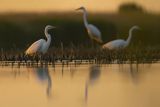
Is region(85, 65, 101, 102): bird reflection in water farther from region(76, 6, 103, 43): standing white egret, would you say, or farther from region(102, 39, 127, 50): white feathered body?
region(76, 6, 103, 43): standing white egret

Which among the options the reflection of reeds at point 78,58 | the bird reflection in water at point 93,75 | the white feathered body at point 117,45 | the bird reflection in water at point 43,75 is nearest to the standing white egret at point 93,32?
the white feathered body at point 117,45

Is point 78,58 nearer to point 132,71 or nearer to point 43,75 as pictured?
point 132,71

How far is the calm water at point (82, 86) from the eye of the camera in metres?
Answer: 11.7

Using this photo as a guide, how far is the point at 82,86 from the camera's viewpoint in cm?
1348

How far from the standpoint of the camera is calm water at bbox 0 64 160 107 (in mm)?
11656

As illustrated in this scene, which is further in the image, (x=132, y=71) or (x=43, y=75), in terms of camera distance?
(x=132, y=71)

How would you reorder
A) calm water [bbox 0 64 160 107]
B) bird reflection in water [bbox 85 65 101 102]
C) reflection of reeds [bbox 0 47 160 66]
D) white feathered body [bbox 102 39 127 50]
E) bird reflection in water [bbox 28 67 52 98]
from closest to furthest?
calm water [bbox 0 64 160 107] → bird reflection in water [bbox 85 65 101 102] → bird reflection in water [bbox 28 67 52 98] → reflection of reeds [bbox 0 47 160 66] → white feathered body [bbox 102 39 127 50]

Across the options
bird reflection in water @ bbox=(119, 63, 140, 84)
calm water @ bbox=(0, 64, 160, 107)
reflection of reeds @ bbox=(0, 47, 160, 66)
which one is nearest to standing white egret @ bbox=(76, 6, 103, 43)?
reflection of reeds @ bbox=(0, 47, 160, 66)

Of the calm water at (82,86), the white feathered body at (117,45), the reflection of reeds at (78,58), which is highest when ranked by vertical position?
the white feathered body at (117,45)

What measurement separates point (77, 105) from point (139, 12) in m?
8.88

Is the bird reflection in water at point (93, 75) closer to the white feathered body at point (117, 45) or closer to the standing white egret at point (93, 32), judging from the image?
the white feathered body at point (117, 45)

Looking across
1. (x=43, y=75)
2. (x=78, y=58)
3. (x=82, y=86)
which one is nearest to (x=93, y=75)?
(x=43, y=75)

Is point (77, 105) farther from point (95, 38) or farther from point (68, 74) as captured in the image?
point (95, 38)

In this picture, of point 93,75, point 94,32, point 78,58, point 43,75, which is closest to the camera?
point 93,75
